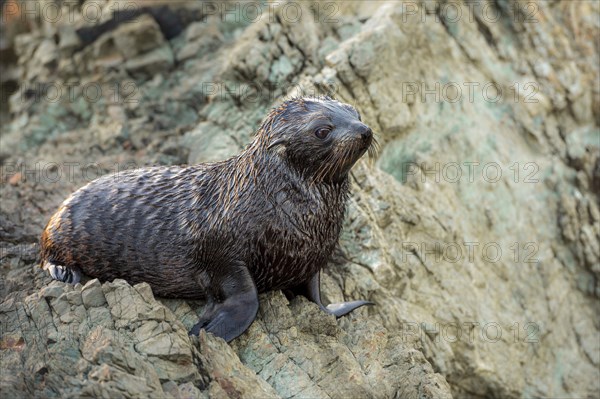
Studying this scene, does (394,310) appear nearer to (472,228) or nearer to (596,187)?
(472,228)

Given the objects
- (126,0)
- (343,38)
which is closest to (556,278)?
(343,38)

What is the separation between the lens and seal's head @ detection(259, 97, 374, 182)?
6555mm

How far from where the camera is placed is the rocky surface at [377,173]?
21.1 ft

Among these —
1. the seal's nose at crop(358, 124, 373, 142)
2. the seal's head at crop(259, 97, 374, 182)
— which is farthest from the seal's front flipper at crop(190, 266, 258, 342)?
the seal's nose at crop(358, 124, 373, 142)

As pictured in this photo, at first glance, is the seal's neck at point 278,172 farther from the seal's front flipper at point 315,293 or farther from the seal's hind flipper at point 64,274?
the seal's hind flipper at point 64,274

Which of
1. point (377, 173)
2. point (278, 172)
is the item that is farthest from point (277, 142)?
point (377, 173)

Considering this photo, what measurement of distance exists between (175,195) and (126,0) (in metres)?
5.81

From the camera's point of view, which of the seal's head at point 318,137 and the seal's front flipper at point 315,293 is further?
the seal's front flipper at point 315,293

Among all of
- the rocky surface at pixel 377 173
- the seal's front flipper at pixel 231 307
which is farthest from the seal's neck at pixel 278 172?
the rocky surface at pixel 377 173

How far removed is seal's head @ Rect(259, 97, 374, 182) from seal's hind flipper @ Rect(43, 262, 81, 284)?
204cm

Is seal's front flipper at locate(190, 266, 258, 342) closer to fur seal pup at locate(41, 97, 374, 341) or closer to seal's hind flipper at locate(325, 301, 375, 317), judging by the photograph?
fur seal pup at locate(41, 97, 374, 341)

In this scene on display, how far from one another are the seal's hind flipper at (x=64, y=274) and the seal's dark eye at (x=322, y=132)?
2.46 metres

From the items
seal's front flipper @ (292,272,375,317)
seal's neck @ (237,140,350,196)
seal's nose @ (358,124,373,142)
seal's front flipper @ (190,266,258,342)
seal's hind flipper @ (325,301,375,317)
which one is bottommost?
seal's hind flipper @ (325,301,375,317)

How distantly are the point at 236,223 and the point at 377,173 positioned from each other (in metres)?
2.82
